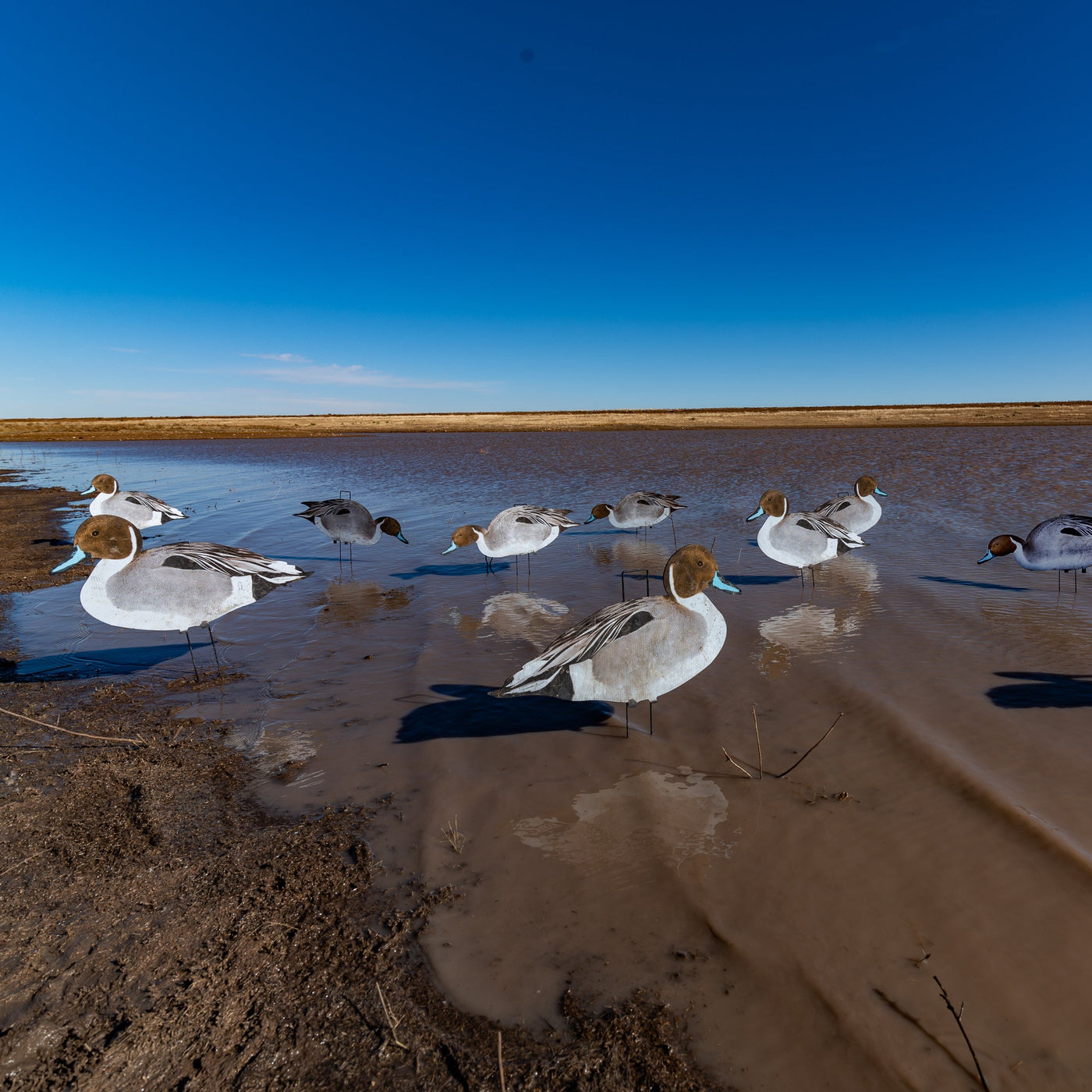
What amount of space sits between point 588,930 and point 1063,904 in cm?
192

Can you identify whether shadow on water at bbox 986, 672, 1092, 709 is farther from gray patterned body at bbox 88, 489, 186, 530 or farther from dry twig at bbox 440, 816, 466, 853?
gray patterned body at bbox 88, 489, 186, 530

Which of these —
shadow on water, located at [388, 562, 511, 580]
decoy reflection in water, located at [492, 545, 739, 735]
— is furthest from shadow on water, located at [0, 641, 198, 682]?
decoy reflection in water, located at [492, 545, 739, 735]

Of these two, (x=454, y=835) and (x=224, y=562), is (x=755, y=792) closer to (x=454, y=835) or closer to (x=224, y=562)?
(x=454, y=835)

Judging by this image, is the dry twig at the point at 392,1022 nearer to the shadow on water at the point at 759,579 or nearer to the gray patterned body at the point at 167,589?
the gray patterned body at the point at 167,589

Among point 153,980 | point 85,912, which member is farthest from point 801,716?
point 85,912

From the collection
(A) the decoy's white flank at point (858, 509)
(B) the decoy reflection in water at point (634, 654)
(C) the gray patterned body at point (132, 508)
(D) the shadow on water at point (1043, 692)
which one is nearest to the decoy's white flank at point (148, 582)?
(B) the decoy reflection in water at point (634, 654)

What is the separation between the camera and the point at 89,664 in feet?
17.5

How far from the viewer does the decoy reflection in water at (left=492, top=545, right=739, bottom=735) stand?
3.63m

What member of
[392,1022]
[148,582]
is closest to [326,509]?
[148,582]

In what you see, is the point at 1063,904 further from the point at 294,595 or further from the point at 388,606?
the point at 294,595

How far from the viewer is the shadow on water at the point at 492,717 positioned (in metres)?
4.05

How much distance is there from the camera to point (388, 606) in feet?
23.2

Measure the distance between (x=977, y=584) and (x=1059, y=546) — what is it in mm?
851

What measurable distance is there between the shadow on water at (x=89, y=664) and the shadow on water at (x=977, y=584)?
796 centimetres
